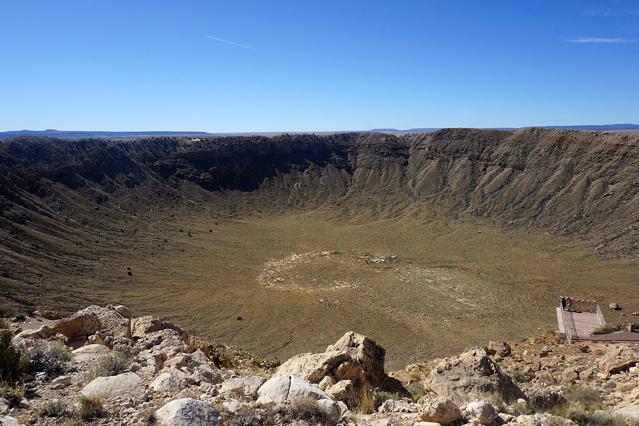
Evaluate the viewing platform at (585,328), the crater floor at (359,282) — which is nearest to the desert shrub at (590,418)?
the viewing platform at (585,328)

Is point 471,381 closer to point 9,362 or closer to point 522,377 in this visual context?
point 522,377

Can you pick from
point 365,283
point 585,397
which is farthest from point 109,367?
point 365,283

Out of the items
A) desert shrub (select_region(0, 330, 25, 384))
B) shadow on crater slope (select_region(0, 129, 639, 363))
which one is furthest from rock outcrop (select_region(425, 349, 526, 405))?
shadow on crater slope (select_region(0, 129, 639, 363))

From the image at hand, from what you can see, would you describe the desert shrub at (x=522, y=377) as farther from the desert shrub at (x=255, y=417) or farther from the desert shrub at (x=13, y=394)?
the desert shrub at (x=13, y=394)

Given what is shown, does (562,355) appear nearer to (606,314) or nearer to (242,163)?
(606,314)

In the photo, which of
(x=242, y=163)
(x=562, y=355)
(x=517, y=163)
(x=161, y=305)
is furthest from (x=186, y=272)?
(x=517, y=163)
